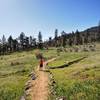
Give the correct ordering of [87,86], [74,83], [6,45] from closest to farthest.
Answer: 1. [87,86]
2. [74,83]
3. [6,45]

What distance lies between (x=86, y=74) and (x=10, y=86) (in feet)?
43.3

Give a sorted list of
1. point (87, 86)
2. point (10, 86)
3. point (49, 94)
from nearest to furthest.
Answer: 1. point (49, 94)
2. point (87, 86)
3. point (10, 86)

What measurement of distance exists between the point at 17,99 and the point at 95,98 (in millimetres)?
9648

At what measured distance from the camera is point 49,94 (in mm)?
28516

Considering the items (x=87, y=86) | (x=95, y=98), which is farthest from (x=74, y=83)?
(x=95, y=98)

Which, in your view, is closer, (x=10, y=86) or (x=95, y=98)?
(x=95, y=98)

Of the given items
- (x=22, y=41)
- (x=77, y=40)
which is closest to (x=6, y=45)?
(x=22, y=41)

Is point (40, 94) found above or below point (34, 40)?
below

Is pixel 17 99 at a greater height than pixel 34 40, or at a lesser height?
lesser

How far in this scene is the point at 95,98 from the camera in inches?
1032

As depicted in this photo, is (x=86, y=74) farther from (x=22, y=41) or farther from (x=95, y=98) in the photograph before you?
(x=22, y=41)

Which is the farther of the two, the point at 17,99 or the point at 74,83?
the point at 74,83

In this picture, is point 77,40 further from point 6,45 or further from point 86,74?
point 86,74

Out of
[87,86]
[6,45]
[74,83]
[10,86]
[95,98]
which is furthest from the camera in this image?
[6,45]
